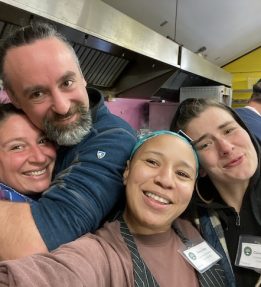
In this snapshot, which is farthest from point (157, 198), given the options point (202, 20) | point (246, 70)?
point (246, 70)

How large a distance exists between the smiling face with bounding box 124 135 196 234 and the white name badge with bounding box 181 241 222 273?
0.11m

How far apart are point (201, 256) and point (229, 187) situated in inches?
13.3

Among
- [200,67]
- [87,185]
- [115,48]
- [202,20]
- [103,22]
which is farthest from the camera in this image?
[202,20]

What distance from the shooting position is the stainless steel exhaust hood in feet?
4.26

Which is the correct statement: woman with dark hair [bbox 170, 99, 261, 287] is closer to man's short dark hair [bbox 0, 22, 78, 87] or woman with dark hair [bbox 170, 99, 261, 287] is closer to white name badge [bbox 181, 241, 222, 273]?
white name badge [bbox 181, 241, 222, 273]

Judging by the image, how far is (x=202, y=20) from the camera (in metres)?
3.42

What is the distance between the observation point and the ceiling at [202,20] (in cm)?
281

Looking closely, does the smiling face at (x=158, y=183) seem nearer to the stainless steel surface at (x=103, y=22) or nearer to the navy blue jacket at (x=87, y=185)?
the navy blue jacket at (x=87, y=185)

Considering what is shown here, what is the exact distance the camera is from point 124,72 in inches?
104

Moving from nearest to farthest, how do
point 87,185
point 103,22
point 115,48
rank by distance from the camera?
point 87,185
point 103,22
point 115,48

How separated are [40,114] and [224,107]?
2.48 ft

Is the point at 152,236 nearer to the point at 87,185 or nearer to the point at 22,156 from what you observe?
the point at 87,185

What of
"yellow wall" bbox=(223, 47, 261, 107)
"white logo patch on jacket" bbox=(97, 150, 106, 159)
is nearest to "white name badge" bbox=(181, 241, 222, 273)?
"white logo patch on jacket" bbox=(97, 150, 106, 159)

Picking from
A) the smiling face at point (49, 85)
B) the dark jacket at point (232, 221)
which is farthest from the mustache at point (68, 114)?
the dark jacket at point (232, 221)
